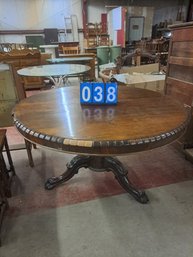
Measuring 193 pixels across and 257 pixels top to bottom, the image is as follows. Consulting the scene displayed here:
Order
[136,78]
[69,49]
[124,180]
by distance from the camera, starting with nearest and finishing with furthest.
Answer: [124,180], [136,78], [69,49]

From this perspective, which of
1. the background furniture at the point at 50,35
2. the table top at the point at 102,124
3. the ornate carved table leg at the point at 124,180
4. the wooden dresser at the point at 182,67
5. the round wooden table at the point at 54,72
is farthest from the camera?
the background furniture at the point at 50,35

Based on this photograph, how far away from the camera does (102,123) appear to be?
93cm

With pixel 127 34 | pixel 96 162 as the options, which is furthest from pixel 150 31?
pixel 96 162

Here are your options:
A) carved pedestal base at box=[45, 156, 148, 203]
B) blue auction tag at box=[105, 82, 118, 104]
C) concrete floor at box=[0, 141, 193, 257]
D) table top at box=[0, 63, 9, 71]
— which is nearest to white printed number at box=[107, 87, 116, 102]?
blue auction tag at box=[105, 82, 118, 104]

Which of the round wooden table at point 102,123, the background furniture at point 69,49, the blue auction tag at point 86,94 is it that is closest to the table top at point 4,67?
the round wooden table at point 102,123

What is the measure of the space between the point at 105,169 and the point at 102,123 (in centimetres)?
66

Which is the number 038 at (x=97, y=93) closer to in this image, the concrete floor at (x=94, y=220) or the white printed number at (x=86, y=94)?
the white printed number at (x=86, y=94)

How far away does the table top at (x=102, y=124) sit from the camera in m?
0.78

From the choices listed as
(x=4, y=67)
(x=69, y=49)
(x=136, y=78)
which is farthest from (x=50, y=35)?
(x=4, y=67)

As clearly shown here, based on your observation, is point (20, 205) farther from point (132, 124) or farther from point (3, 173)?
point (132, 124)

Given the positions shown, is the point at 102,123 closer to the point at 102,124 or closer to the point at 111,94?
the point at 102,124

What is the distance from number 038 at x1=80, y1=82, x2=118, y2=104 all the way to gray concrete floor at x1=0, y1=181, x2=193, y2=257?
2.51ft

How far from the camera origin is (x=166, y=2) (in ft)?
31.1

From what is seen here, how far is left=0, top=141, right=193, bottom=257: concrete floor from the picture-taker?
1.14 m
